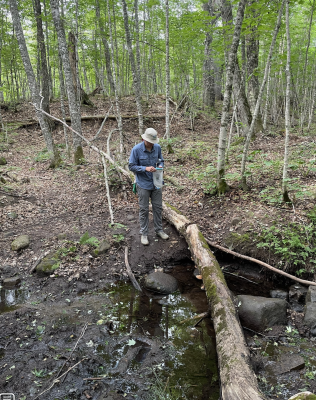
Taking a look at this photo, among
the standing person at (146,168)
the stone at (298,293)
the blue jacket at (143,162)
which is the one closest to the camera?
the stone at (298,293)

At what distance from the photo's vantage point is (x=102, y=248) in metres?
5.68

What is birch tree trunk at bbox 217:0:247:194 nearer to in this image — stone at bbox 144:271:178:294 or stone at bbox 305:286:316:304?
stone at bbox 144:271:178:294

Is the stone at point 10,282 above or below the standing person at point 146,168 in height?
below

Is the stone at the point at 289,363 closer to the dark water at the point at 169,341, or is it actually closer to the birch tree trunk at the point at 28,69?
the dark water at the point at 169,341

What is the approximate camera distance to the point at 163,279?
16.1 feet

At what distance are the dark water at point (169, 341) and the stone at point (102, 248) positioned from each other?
0.97m

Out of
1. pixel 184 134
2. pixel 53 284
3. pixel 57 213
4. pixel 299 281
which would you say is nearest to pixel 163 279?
pixel 53 284

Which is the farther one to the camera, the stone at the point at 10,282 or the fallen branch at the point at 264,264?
the stone at the point at 10,282

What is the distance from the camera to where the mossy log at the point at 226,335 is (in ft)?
8.28

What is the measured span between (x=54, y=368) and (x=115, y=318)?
3.74ft

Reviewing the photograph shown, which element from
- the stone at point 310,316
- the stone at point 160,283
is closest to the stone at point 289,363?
the stone at point 310,316

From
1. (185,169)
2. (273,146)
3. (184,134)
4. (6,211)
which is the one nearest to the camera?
(6,211)

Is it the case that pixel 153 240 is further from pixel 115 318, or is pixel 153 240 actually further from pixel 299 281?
pixel 299 281

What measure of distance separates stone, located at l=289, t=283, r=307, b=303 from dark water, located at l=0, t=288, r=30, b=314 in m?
4.72
